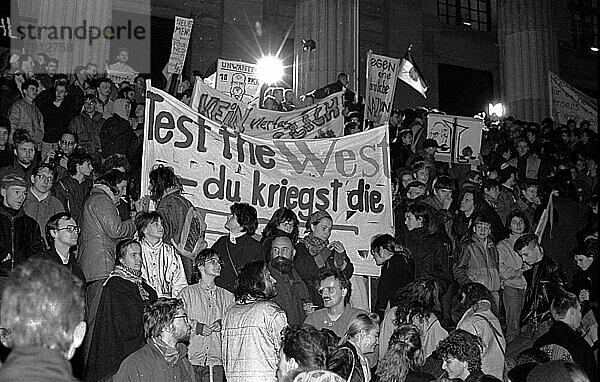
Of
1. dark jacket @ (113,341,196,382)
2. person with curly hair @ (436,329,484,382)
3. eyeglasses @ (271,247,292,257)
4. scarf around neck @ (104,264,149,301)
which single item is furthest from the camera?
eyeglasses @ (271,247,292,257)

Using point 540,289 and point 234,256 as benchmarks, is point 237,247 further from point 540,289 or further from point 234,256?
point 540,289

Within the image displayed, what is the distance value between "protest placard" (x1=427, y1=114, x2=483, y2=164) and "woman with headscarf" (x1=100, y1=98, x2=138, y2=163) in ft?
19.3

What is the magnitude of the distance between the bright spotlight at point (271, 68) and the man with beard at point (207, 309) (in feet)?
57.5

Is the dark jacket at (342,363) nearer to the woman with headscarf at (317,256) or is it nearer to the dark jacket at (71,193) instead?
the woman with headscarf at (317,256)

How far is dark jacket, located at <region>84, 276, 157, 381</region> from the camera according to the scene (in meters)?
7.03

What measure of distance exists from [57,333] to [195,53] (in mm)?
22130

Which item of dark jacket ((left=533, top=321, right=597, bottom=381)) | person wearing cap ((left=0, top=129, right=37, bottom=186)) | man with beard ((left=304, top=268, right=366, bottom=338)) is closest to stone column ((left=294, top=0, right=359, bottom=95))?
person wearing cap ((left=0, top=129, right=37, bottom=186))

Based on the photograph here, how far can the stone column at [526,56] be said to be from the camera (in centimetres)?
2352

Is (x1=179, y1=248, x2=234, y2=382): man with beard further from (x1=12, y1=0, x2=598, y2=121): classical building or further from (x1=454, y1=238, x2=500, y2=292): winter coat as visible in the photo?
(x1=12, y1=0, x2=598, y2=121): classical building

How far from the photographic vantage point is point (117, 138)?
13.1 m

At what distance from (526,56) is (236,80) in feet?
27.6

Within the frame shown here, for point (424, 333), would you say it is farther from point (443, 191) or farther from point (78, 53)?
point (78, 53)

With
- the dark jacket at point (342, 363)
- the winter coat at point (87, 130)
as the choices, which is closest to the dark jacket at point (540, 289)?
Answer: the dark jacket at point (342, 363)

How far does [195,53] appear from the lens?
24734 millimetres
